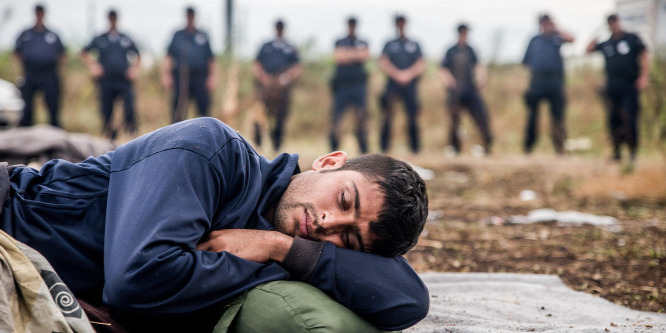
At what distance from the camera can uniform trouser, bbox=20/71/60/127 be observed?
998cm

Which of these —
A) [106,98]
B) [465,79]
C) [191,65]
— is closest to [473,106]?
[465,79]

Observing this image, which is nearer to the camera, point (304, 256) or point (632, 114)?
point (304, 256)

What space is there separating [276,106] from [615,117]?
5.61 meters

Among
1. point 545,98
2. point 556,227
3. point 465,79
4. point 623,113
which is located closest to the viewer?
point 556,227

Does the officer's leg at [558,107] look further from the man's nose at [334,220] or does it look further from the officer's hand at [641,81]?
the man's nose at [334,220]

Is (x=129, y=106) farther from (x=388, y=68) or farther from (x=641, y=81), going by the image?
(x=641, y=81)

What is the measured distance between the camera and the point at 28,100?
1005 centimetres

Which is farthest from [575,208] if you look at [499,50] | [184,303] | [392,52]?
[499,50]

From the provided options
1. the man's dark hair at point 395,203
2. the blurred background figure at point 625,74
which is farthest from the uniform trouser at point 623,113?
the man's dark hair at point 395,203

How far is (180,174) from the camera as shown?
1.82 meters

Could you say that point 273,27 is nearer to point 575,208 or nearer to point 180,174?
point 575,208

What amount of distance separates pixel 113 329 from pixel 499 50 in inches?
669

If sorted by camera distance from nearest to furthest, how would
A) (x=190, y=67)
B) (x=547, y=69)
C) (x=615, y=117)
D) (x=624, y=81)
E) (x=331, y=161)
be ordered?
(x=331, y=161) < (x=624, y=81) < (x=615, y=117) < (x=547, y=69) < (x=190, y=67)

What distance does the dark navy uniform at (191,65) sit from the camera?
33.1 feet
